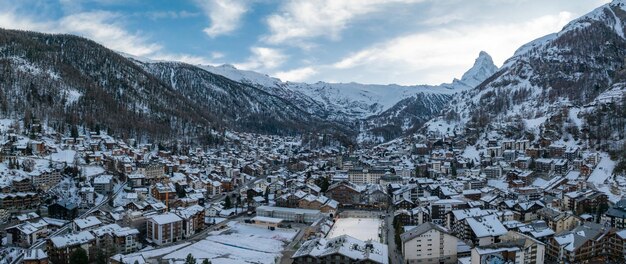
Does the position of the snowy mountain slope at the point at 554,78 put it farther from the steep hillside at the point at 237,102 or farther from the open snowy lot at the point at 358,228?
the steep hillside at the point at 237,102

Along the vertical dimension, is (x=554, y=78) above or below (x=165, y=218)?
above

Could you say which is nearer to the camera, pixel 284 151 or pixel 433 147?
pixel 433 147

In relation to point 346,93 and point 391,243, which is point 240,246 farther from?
point 346,93

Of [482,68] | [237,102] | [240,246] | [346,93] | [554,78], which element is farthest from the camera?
[346,93]

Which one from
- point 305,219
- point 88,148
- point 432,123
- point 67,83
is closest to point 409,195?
point 305,219

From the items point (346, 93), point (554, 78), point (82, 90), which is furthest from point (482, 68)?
point (82, 90)

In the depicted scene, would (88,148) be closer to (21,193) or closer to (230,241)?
(21,193)
